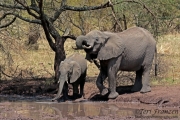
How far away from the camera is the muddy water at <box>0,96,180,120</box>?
11.0 meters

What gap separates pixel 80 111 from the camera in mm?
11789

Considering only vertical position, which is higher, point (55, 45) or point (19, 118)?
point (55, 45)

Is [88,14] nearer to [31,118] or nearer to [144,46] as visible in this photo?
[144,46]

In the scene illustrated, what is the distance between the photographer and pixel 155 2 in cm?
1518

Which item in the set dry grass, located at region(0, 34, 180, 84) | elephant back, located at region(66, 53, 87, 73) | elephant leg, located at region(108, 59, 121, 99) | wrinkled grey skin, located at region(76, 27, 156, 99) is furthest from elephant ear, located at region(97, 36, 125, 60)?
dry grass, located at region(0, 34, 180, 84)

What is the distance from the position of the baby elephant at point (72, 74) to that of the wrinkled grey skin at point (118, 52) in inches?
25.1

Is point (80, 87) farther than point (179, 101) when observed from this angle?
Yes

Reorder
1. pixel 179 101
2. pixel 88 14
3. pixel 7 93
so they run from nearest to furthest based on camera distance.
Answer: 1. pixel 179 101
2. pixel 7 93
3. pixel 88 14

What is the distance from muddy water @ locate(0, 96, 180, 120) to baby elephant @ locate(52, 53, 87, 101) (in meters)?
0.50

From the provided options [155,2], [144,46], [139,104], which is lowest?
[139,104]

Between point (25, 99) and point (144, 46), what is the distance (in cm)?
332

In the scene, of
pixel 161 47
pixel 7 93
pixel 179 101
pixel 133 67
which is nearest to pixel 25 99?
pixel 7 93

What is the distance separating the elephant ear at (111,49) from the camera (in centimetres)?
1283

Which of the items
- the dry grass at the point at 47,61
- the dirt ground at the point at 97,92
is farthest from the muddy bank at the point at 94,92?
the dry grass at the point at 47,61
